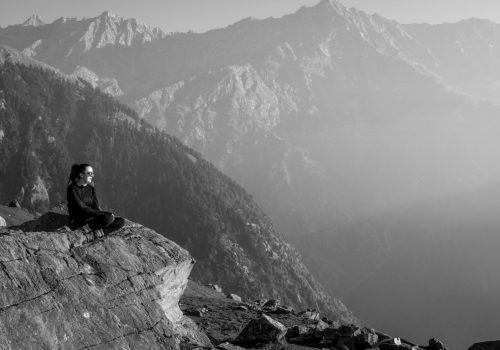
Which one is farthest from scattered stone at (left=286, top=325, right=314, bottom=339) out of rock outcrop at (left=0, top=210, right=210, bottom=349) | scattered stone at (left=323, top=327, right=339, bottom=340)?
rock outcrop at (left=0, top=210, right=210, bottom=349)

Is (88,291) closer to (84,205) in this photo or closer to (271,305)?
(84,205)

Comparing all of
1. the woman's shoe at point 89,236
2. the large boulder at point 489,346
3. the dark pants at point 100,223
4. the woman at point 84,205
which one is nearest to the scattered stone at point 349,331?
the large boulder at point 489,346

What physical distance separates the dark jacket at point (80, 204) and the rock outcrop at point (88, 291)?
73 centimetres

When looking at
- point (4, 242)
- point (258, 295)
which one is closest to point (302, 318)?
point (4, 242)

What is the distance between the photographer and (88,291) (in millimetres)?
16797

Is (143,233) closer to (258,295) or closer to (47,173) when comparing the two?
(258,295)

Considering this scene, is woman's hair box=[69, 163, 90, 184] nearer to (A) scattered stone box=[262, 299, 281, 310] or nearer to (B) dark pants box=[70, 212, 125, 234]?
(B) dark pants box=[70, 212, 125, 234]

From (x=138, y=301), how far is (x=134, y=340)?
70.8 inches

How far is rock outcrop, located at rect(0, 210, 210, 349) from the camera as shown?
48.2 feet

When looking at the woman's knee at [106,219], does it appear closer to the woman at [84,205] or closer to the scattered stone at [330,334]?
the woman at [84,205]

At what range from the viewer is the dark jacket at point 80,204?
18.8 meters

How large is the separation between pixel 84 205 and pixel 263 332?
11.6 m

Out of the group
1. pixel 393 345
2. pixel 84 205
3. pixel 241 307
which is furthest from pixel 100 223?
pixel 241 307

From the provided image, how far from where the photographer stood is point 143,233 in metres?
21.7
